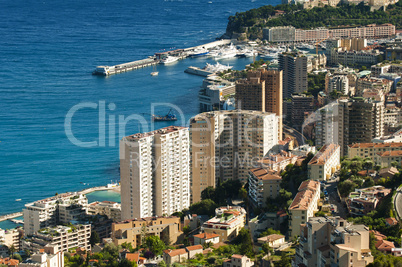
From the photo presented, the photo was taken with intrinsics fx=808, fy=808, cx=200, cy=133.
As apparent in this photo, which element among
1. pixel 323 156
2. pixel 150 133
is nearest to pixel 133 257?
pixel 323 156

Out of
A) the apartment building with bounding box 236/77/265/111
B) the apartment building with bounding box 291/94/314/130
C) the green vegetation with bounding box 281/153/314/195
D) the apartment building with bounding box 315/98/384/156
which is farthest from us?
the apartment building with bounding box 291/94/314/130

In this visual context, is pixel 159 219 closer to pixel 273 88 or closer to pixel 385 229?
pixel 385 229

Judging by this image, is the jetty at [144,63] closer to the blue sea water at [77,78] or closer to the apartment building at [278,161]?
the blue sea water at [77,78]

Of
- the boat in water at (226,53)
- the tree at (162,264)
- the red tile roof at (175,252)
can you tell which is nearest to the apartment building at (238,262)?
the red tile roof at (175,252)

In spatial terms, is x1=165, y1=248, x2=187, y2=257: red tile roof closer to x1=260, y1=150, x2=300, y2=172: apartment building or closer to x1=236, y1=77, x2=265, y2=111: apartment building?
x1=260, y1=150, x2=300, y2=172: apartment building

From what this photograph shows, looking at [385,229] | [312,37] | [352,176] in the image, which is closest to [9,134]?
[352,176]

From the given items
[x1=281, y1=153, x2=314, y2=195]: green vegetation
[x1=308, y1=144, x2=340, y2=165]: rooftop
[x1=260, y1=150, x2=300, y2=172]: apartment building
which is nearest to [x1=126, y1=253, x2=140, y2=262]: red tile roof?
[x1=281, y1=153, x2=314, y2=195]: green vegetation

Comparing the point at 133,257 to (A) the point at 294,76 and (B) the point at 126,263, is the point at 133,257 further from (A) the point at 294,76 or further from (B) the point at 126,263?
(A) the point at 294,76
